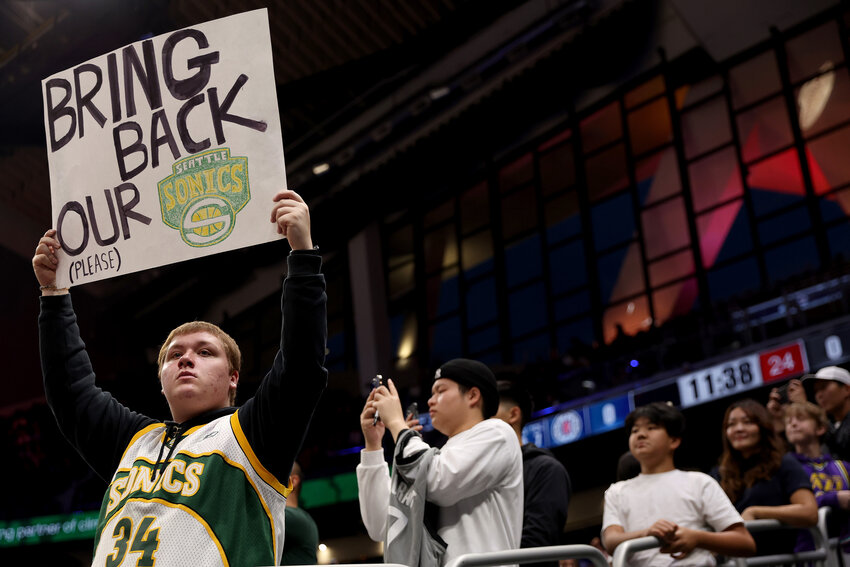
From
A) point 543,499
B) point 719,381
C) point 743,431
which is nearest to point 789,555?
point 743,431

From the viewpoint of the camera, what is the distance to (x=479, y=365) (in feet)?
8.93

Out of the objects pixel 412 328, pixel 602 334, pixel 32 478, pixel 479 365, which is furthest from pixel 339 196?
pixel 479 365

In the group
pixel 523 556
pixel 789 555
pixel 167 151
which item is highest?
pixel 167 151

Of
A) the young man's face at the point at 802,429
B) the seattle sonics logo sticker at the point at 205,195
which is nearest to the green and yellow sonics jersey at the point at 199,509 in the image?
the seattle sonics logo sticker at the point at 205,195

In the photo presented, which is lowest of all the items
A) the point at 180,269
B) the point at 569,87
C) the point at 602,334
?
the point at 602,334

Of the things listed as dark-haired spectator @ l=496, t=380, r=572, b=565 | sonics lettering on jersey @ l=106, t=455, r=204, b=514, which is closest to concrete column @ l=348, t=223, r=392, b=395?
dark-haired spectator @ l=496, t=380, r=572, b=565

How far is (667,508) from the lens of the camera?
10.3ft

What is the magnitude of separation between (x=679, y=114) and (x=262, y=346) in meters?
8.76

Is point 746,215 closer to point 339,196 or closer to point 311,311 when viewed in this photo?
point 339,196

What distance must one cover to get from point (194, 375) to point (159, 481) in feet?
0.80

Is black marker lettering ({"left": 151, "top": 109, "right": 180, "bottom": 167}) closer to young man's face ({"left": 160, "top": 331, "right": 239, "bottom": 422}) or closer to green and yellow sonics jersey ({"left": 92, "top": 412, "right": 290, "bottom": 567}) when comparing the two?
young man's face ({"left": 160, "top": 331, "right": 239, "bottom": 422})

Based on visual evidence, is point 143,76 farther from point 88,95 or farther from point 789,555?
point 789,555

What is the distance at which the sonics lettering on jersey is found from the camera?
5.75 feet

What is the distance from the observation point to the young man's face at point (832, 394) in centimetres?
411
